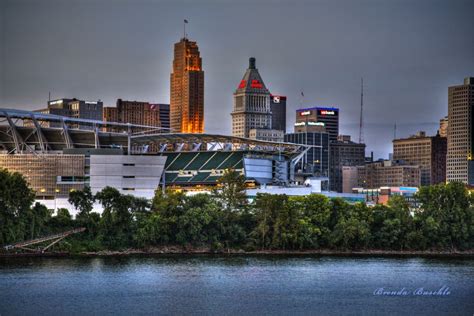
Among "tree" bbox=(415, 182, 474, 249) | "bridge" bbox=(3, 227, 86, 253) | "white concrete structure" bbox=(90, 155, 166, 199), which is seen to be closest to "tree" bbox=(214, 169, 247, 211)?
"bridge" bbox=(3, 227, 86, 253)

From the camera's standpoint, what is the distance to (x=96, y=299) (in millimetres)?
93938

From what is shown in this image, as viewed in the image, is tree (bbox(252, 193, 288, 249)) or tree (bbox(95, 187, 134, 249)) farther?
tree (bbox(252, 193, 288, 249))

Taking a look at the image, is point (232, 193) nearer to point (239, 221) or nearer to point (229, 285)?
point (239, 221)

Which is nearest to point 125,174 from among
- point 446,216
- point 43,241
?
point 43,241

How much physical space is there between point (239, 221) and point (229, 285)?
38.1 metres

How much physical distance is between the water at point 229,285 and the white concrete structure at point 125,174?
186 ft

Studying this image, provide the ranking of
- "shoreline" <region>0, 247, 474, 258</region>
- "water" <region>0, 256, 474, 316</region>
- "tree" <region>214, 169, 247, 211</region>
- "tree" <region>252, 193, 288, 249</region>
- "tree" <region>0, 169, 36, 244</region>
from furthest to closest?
"tree" <region>214, 169, 247, 211</region>, "tree" <region>252, 193, 288, 249</region>, "shoreline" <region>0, 247, 474, 258</region>, "tree" <region>0, 169, 36, 244</region>, "water" <region>0, 256, 474, 316</region>

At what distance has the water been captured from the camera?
90312mm

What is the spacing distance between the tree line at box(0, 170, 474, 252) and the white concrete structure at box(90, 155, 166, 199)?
39.0 m

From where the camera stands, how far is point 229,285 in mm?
103562

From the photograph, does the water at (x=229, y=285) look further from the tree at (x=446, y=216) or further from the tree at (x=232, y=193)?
the tree at (x=232, y=193)

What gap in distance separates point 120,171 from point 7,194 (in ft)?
184

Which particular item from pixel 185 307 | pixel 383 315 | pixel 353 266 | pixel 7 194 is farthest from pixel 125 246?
pixel 383 315

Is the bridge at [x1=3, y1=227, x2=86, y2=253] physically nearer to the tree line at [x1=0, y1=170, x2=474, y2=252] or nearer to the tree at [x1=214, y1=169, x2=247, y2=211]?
the tree line at [x1=0, y1=170, x2=474, y2=252]
